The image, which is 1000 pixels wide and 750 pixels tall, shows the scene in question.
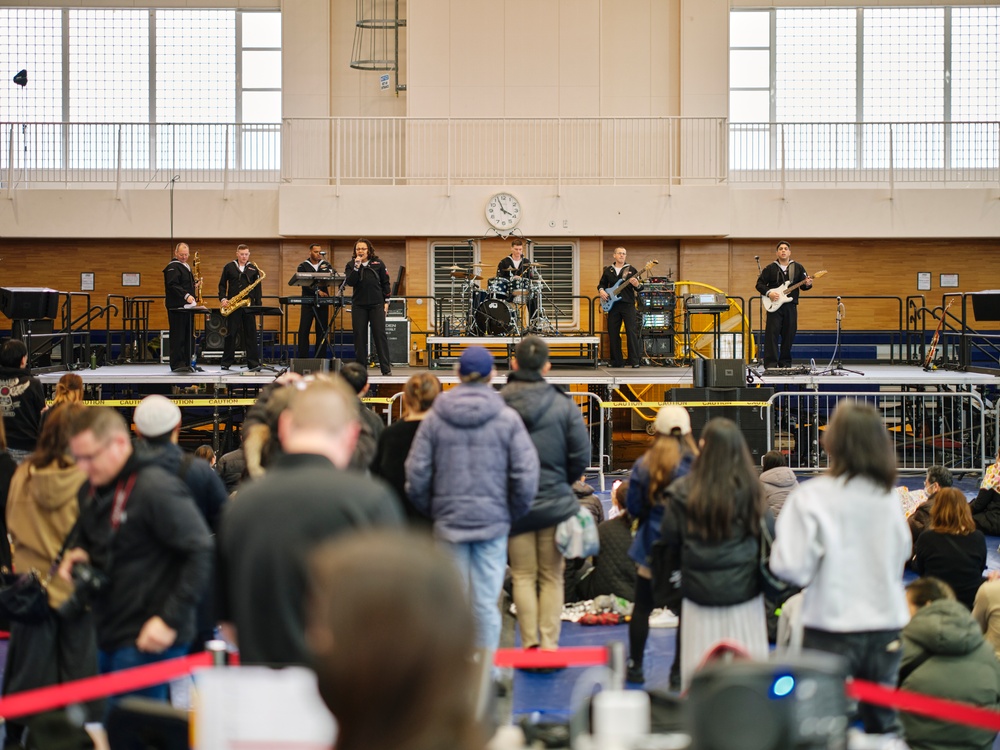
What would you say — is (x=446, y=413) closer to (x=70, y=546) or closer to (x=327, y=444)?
(x=70, y=546)

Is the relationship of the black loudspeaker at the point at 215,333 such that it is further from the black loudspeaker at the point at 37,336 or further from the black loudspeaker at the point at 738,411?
the black loudspeaker at the point at 738,411

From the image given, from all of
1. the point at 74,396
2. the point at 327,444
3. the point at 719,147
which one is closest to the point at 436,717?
the point at 327,444

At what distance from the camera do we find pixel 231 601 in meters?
3.12

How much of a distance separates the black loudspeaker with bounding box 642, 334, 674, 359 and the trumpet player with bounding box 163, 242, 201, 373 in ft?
22.1

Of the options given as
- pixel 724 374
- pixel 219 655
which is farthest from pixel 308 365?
pixel 219 655

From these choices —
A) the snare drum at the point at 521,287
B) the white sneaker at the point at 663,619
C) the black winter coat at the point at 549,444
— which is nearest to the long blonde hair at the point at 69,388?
the black winter coat at the point at 549,444

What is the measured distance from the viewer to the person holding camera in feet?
12.7

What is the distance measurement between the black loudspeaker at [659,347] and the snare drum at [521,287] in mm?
2238

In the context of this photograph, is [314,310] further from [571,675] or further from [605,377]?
[571,675]

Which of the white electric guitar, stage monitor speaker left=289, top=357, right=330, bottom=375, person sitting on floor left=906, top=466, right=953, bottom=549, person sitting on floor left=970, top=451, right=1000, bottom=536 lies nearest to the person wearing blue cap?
person sitting on floor left=906, top=466, right=953, bottom=549

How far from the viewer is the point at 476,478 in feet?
17.8

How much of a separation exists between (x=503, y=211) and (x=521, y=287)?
332 centimetres

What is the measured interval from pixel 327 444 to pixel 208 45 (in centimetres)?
1923

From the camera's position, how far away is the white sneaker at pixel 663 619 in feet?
23.9
